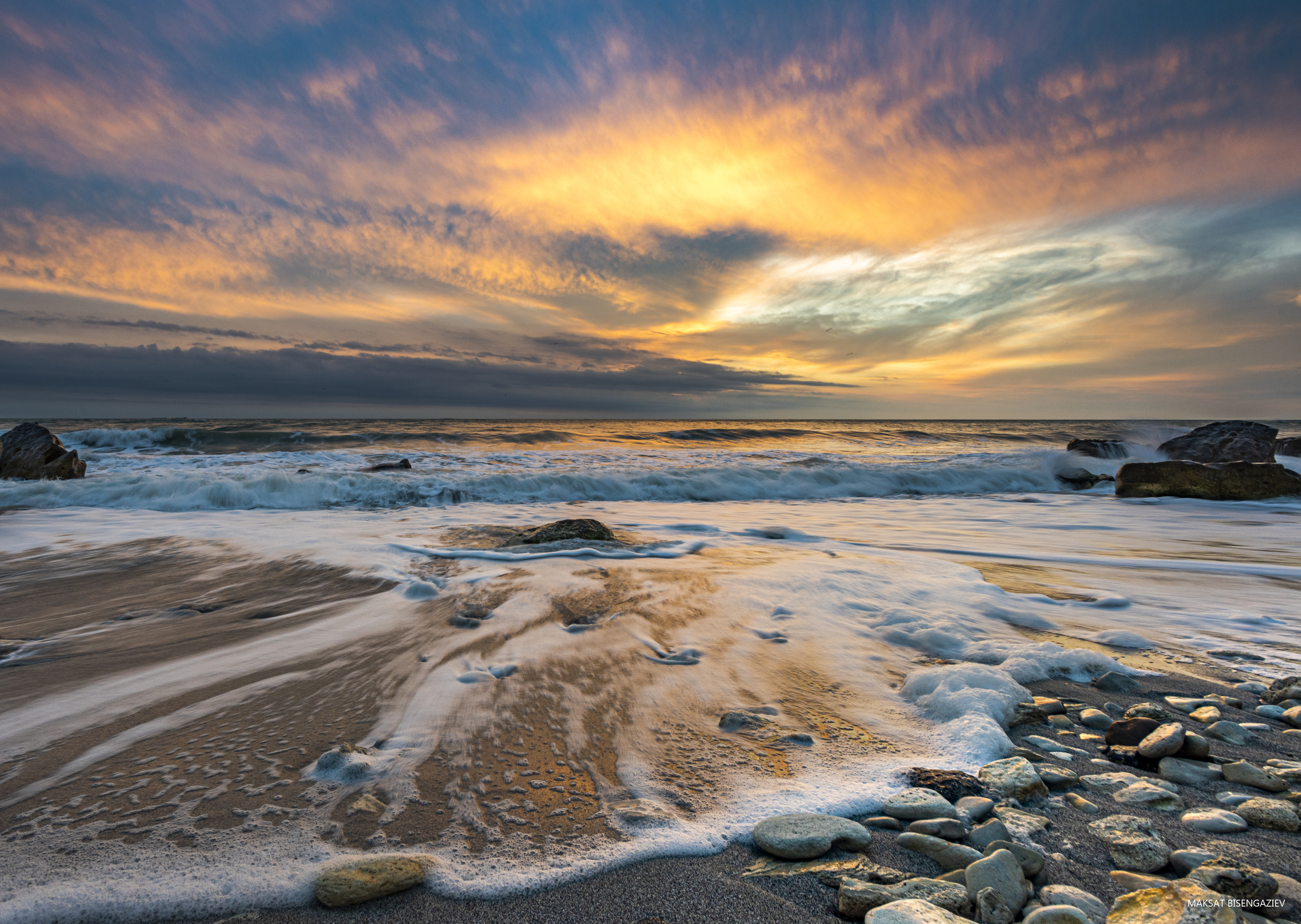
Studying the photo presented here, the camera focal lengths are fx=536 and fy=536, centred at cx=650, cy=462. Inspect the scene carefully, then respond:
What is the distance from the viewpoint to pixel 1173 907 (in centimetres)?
112

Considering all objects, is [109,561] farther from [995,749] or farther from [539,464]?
[539,464]

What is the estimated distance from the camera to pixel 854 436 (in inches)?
1203

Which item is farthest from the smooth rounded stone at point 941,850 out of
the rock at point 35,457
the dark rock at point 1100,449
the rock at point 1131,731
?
the dark rock at point 1100,449

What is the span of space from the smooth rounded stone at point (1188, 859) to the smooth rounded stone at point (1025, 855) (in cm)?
30

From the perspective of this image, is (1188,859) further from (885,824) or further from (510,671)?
(510,671)

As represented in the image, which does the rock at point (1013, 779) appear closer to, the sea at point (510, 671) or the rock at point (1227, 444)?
the sea at point (510, 671)

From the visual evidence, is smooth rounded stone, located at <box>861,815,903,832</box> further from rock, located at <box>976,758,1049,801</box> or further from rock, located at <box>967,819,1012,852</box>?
rock, located at <box>976,758,1049,801</box>

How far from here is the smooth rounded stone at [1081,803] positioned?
1.52m

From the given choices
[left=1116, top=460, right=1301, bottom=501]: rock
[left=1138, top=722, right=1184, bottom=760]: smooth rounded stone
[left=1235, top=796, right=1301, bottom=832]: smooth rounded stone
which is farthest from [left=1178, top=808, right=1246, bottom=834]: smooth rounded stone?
[left=1116, top=460, right=1301, bottom=501]: rock

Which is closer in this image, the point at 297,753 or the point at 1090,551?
the point at 297,753

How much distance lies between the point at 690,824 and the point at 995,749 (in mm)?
1133

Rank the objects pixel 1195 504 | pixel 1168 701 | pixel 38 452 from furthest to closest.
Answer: pixel 38 452
pixel 1195 504
pixel 1168 701

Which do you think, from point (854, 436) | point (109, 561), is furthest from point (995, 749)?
point (854, 436)

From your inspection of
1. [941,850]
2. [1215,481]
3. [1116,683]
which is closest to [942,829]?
[941,850]
